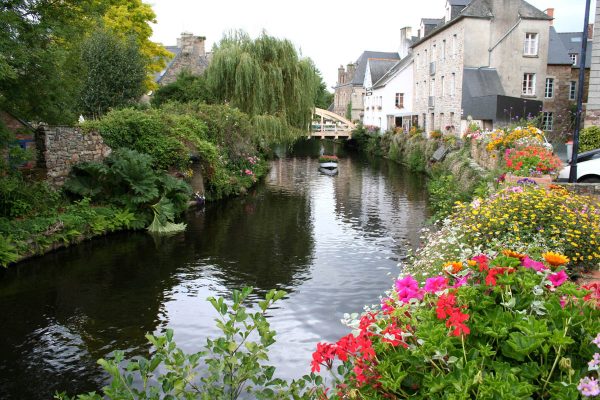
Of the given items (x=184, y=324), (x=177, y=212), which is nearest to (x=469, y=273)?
(x=184, y=324)

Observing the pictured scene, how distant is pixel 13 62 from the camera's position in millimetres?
11258

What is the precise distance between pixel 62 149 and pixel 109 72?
10314 mm

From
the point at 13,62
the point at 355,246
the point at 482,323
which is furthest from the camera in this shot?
the point at 355,246

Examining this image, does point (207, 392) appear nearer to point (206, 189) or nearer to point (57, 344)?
point (57, 344)

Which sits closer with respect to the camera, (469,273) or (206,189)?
(469,273)

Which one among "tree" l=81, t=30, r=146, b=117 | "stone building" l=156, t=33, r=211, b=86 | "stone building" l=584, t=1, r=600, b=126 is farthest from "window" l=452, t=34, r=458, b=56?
"tree" l=81, t=30, r=146, b=117

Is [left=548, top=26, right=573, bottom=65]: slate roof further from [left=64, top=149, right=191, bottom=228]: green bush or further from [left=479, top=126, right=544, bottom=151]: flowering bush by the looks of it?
[left=64, top=149, right=191, bottom=228]: green bush

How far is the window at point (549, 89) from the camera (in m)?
32.8

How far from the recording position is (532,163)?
12.2 metres

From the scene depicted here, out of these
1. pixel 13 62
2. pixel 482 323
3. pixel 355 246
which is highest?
pixel 13 62

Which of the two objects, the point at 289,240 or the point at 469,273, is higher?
the point at 469,273

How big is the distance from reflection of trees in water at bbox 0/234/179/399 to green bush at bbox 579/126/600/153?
52.2 feet

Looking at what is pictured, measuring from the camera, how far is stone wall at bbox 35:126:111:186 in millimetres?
14969

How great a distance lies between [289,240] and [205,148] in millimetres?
6528
